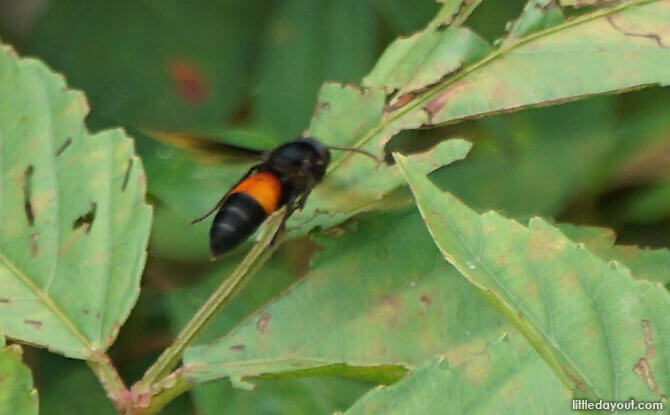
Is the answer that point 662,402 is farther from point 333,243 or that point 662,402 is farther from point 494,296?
point 333,243

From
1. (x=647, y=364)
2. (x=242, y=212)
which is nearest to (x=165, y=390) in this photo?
(x=242, y=212)

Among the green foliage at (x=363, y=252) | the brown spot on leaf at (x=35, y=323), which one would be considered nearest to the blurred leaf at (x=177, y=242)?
the green foliage at (x=363, y=252)

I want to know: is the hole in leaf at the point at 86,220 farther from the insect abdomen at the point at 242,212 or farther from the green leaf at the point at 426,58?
the green leaf at the point at 426,58

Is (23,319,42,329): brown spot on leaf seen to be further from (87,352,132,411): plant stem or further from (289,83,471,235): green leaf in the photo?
(289,83,471,235): green leaf

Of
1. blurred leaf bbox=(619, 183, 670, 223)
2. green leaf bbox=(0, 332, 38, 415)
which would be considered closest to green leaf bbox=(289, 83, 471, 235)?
green leaf bbox=(0, 332, 38, 415)

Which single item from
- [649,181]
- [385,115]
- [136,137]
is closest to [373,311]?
[385,115]

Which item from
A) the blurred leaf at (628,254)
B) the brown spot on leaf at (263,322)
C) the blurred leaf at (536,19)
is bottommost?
the brown spot on leaf at (263,322)
